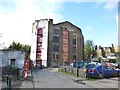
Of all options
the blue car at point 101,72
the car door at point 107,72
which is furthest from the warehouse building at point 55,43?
the car door at point 107,72

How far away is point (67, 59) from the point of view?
98.8 m

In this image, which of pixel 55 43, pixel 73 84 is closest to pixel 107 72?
pixel 73 84

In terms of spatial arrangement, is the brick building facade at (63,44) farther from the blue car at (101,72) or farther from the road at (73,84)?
the road at (73,84)

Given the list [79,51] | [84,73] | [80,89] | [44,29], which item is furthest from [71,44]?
[80,89]

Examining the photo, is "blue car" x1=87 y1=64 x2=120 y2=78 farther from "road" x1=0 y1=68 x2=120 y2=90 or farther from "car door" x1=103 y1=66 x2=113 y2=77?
"road" x1=0 y1=68 x2=120 y2=90

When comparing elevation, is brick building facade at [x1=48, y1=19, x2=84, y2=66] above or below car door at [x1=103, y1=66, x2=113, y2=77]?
above

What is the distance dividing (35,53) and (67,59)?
35.5ft

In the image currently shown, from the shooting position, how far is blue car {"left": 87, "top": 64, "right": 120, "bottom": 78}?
88.7ft

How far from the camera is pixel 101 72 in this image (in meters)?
27.3

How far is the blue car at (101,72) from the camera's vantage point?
88.7 feet

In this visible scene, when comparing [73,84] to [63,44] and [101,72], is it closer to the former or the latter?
[101,72]

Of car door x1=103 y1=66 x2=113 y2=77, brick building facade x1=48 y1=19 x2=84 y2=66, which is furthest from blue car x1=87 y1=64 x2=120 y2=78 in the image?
brick building facade x1=48 y1=19 x2=84 y2=66

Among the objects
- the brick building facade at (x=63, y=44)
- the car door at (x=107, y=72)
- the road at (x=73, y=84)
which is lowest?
the road at (x=73, y=84)

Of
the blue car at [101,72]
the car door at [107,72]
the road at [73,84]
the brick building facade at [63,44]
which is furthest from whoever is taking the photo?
the brick building facade at [63,44]
